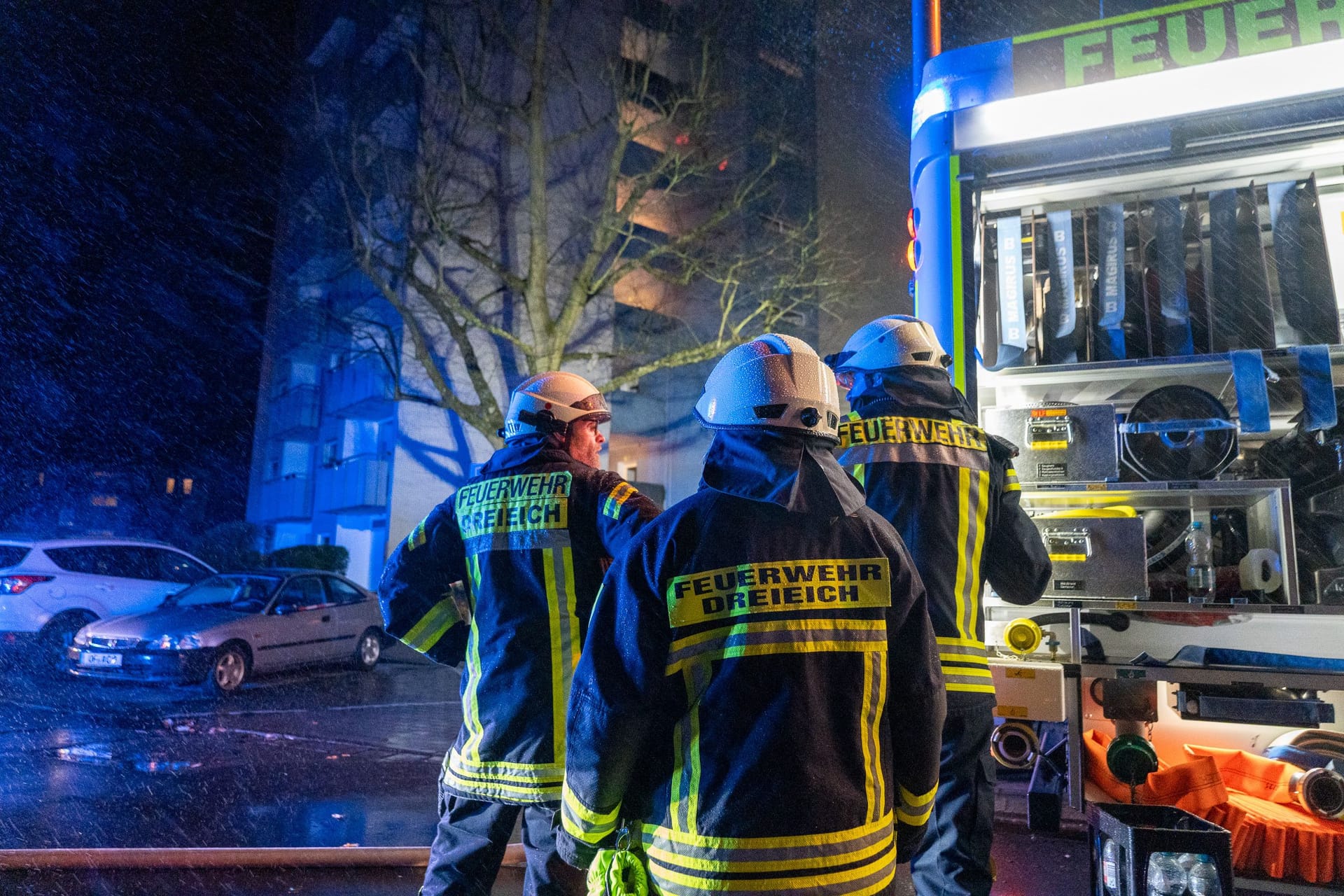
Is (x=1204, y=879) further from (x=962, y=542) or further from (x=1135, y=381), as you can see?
(x=1135, y=381)

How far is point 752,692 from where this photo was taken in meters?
1.88

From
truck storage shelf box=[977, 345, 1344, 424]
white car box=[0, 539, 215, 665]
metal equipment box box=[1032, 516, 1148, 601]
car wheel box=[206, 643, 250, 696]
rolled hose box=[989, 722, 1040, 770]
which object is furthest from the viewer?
white car box=[0, 539, 215, 665]

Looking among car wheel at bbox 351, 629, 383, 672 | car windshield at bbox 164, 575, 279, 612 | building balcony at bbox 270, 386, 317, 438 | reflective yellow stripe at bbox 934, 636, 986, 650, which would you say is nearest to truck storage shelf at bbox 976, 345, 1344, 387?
reflective yellow stripe at bbox 934, 636, 986, 650

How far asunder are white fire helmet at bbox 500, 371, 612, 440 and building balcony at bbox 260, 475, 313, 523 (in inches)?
889

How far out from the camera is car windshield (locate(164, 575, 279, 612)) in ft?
34.6

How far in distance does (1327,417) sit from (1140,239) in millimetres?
1326

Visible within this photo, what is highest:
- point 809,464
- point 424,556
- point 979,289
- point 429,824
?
point 979,289

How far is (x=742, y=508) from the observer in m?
1.99

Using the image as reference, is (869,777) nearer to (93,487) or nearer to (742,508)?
(742,508)

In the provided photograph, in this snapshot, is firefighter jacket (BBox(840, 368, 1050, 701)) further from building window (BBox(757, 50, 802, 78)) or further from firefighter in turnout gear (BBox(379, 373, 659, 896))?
building window (BBox(757, 50, 802, 78))

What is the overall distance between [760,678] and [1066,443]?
112 inches

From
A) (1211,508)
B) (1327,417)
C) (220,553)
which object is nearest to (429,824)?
(1211,508)

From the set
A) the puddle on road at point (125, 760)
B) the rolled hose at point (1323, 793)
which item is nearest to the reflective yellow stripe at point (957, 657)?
the rolled hose at point (1323, 793)

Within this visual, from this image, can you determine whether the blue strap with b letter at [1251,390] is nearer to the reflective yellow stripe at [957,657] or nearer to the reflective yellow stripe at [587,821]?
the reflective yellow stripe at [957,657]
